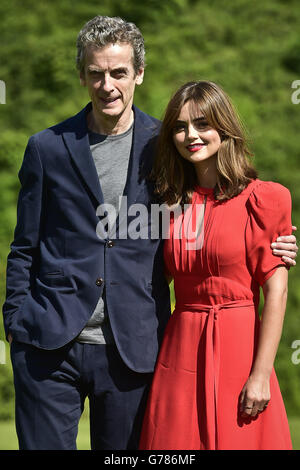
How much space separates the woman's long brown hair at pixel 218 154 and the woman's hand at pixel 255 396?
61cm

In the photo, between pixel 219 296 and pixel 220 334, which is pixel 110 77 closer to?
pixel 219 296

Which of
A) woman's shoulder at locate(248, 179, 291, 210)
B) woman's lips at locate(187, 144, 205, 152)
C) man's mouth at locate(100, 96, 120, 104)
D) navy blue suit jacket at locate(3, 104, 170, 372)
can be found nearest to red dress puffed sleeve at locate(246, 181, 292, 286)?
woman's shoulder at locate(248, 179, 291, 210)

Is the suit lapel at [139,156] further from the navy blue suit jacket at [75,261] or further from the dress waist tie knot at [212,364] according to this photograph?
the dress waist tie knot at [212,364]

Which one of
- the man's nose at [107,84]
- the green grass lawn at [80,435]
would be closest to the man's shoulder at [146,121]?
the man's nose at [107,84]

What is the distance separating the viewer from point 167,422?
7.95 ft

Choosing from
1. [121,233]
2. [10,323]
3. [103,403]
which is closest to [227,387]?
[103,403]

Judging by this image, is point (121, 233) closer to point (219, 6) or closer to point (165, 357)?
point (165, 357)

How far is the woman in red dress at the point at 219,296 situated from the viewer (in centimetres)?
236

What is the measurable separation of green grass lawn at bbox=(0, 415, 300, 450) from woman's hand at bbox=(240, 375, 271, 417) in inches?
106

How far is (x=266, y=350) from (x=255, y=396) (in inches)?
5.9

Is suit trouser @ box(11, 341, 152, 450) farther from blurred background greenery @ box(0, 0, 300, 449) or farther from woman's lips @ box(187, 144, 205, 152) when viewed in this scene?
blurred background greenery @ box(0, 0, 300, 449)

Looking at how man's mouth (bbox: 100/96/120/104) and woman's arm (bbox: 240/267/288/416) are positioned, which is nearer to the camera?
woman's arm (bbox: 240/267/288/416)

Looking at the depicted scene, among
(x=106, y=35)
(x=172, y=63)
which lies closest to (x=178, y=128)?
(x=106, y=35)

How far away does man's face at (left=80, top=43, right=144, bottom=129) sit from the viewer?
248cm
